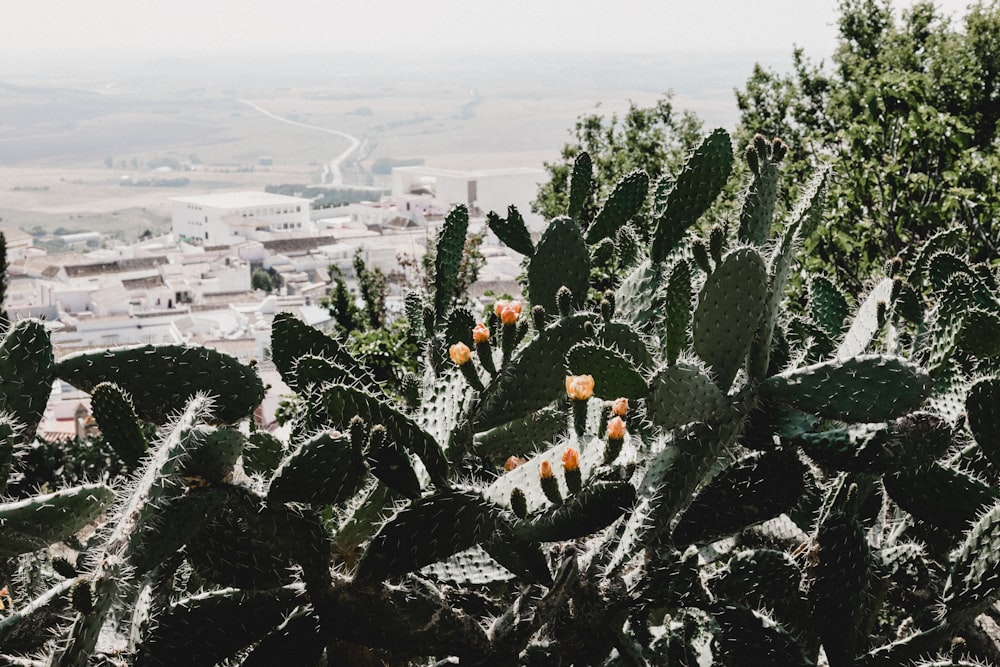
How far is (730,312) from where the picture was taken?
1104 mm

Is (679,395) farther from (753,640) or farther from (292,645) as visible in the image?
(292,645)

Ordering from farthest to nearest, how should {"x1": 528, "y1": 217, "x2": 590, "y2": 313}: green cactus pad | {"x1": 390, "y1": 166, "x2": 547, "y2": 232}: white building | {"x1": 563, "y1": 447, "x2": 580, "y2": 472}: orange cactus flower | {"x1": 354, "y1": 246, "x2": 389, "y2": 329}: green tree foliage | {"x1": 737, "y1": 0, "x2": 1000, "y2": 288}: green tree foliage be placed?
{"x1": 390, "y1": 166, "x2": 547, "y2": 232}: white building, {"x1": 354, "y1": 246, "x2": 389, "y2": 329}: green tree foliage, {"x1": 737, "y1": 0, "x2": 1000, "y2": 288}: green tree foliage, {"x1": 528, "y1": 217, "x2": 590, "y2": 313}: green cactus pad, {"x1": 563, "y1": 447, "x2": 580, "y2": 472}: orange cactus flower

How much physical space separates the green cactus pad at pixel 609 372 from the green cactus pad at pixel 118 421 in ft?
1.71

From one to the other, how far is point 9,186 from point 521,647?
9168cm

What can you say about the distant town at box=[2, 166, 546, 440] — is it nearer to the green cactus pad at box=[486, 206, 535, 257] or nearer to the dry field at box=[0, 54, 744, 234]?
the dry field at box=[0, 54, 744, 234]

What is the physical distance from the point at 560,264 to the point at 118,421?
0.81 m

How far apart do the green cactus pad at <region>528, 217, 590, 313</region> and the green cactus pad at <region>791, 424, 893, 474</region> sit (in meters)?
0.56

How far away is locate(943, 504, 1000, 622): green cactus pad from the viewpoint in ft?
3.67

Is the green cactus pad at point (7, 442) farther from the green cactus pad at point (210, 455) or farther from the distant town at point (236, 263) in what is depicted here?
the distant town at point (236, 263)

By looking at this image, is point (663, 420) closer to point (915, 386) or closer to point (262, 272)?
point (915, 386)

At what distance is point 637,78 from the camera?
107 meters

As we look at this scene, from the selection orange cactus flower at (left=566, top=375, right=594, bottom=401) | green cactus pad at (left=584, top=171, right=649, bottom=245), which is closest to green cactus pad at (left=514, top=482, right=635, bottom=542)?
orange cactus flower at (left=566, top=375, right=594, bottom=401)

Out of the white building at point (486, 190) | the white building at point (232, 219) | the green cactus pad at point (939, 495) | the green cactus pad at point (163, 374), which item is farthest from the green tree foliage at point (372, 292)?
the white building at point (232, 219)

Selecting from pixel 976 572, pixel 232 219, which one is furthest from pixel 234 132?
pixel 976 572
